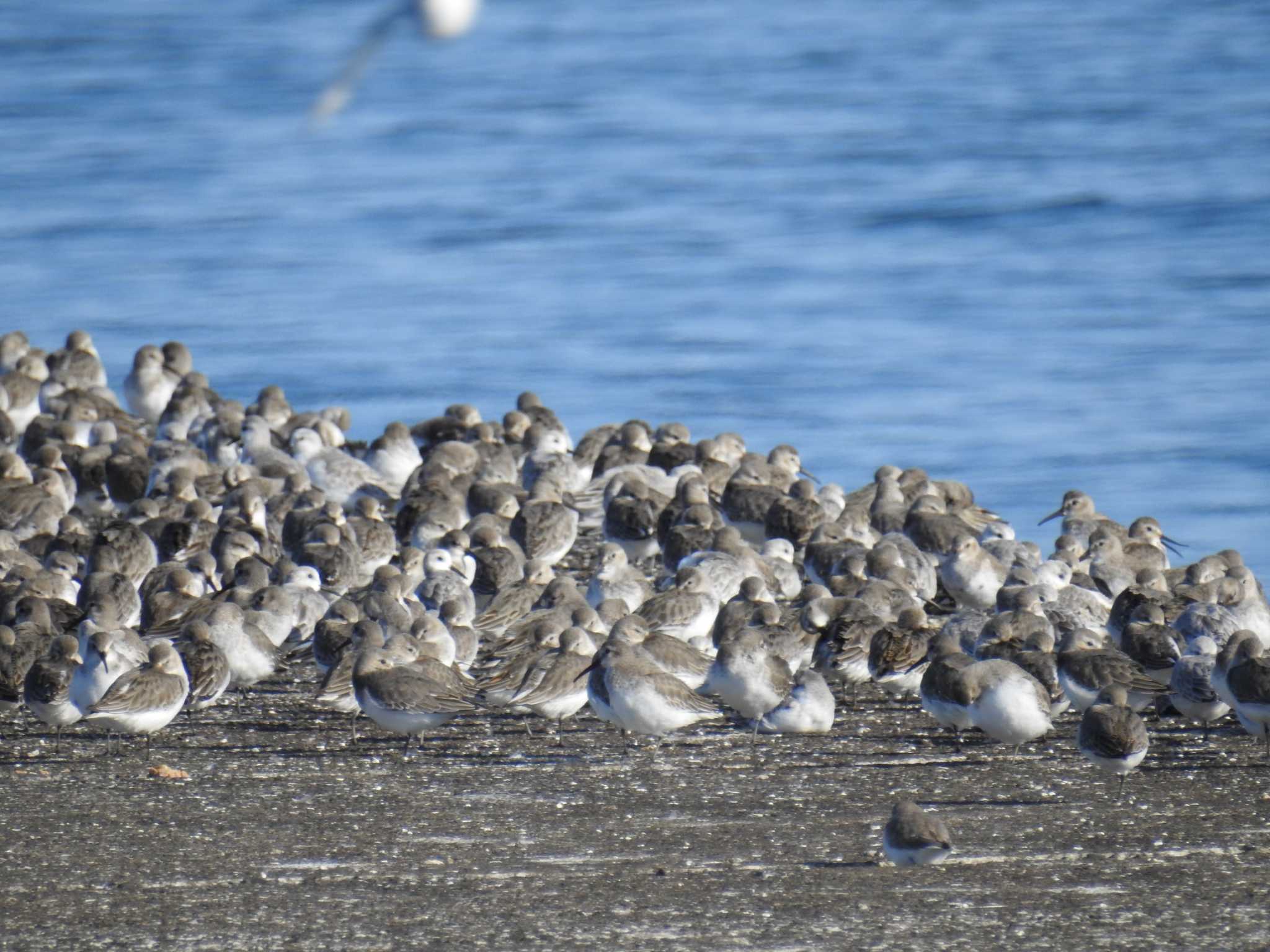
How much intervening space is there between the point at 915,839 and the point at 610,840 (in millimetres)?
1309

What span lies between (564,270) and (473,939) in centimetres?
2782

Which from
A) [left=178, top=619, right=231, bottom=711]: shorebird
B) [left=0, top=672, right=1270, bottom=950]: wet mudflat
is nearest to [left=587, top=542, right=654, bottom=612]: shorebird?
[left=0, top=672, right=1270, bottom=950]: wet mudflat

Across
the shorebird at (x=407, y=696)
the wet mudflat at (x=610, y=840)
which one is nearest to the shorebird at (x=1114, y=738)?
the wet mudflat at (x=610, y=840)

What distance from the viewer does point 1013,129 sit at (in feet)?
145

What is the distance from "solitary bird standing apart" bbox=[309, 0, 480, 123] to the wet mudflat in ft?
9.61

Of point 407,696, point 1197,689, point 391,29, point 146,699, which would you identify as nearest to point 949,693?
point 1197,689

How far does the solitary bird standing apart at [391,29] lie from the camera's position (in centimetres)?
669

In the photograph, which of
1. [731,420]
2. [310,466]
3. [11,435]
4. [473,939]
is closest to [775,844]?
[473,939]

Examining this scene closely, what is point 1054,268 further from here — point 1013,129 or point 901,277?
point 1013,129

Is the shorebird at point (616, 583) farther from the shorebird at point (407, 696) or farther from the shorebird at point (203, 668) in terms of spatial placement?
the shorebird at point (203, 668)

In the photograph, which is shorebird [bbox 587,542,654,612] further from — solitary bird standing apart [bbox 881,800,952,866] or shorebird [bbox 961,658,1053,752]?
solitary bird standing apart [bbox 881,800,952,866]

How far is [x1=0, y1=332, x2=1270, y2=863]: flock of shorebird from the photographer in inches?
409

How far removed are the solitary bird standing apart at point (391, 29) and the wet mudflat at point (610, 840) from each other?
293 cm

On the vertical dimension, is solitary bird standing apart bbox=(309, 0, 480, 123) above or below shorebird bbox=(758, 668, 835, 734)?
above
